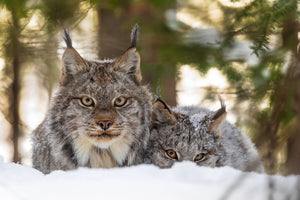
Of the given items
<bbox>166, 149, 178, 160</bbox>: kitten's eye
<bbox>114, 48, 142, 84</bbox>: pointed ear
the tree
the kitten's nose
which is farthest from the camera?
<bbox>114, 48, 142, 84</bbox>: pointed ear

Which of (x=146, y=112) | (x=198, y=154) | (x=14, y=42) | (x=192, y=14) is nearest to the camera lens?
(x=198, y=154)

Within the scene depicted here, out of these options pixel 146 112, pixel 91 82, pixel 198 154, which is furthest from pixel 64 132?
pixel 198 154

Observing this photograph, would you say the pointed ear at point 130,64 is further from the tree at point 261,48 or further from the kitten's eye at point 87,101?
the tree at point 261,48

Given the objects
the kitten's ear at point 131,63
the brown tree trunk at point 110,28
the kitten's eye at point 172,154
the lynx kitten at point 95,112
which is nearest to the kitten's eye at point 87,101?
the lynx kitten at point 95,112

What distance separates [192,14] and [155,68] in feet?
2.95

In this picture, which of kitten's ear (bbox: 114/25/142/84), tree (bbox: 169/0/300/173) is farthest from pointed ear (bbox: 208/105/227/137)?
kitten's ear (bbox: 114/25/142/84)

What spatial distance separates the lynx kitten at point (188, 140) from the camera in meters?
3.34

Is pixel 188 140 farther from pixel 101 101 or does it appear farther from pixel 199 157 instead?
pixel 101 101

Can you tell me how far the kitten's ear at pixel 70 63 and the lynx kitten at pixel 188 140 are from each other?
0.70 meters

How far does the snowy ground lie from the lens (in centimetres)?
184

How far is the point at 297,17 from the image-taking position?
3520 mm

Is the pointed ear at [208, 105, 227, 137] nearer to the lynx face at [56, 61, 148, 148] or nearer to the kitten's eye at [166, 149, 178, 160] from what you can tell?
the kitten's eye at [166, 149, 178, 160]

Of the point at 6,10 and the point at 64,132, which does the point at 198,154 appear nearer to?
the point at 64,132

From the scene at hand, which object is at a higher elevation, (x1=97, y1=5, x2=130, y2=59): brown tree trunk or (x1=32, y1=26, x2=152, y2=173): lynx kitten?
(x1=97, y1=5, x2=130, y2=59): brown tree trunk
